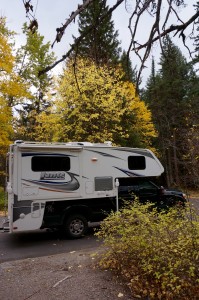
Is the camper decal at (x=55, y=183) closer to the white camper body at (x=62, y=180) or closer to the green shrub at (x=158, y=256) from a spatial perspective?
the white camper body at (x=62, y=180)

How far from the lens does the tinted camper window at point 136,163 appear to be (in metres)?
10.7

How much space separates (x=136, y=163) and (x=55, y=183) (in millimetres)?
3138

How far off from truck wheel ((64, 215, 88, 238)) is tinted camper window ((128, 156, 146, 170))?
2520mm

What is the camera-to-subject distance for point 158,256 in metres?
4.62

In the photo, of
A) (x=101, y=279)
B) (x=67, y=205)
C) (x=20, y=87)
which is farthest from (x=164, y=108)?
(x=101, y=279)

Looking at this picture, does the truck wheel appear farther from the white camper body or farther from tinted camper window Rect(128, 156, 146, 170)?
tinted camper window Rect(128, 156, 146, 170)

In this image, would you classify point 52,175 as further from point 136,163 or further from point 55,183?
point 136,163

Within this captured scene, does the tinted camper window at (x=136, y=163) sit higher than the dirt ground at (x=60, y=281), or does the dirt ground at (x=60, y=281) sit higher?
the tinted camper window at (x=136, y=163)

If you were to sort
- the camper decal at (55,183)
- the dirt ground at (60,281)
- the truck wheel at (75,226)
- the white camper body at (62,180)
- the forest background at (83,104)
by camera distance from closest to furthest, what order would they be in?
1. the dirt ground at (60,281)
2. the white camper body at (62,180)
3. the camper decal at (55,183)
4. the truck wheel at (75,226)
5. the forest background at (83,104)

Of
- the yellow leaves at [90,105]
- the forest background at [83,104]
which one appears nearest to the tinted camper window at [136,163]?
the forest background at [83,104]

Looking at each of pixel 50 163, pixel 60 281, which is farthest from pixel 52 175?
pixel 60 281

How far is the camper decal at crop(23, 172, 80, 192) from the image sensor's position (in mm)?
9056

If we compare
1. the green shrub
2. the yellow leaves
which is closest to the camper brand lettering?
the green shrub

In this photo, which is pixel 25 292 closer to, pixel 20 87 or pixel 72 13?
pixel 72 13
